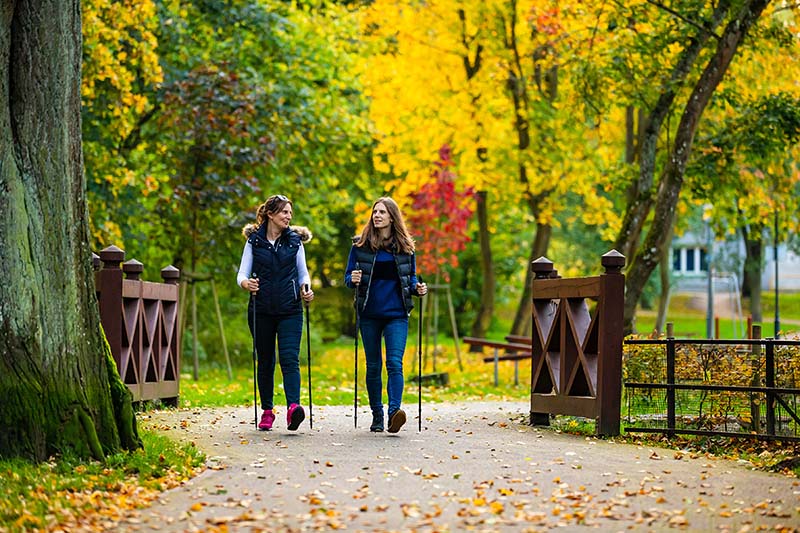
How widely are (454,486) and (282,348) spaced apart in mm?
3188

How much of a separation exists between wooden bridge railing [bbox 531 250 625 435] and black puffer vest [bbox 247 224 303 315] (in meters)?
2.52

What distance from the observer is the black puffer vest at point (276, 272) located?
11383mm

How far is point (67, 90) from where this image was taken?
950 centimetres

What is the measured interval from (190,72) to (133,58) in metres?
1.58

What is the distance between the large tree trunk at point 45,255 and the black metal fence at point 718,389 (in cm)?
479

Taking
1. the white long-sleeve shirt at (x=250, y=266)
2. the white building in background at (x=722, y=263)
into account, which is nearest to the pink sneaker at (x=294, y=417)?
the white long-sleeve shirt at (x=250, y=266)

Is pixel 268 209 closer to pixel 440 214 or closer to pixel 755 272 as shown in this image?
pixel 440 214

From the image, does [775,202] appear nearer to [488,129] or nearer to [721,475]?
[488,129]

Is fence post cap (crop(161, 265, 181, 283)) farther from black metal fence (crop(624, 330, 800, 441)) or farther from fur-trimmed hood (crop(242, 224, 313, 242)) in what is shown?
black metal fence (crop(624, 330, 800, 441))

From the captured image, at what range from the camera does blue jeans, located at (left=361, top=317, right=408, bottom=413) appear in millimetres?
11227

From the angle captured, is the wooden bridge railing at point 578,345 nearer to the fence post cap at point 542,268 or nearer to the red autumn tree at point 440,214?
the fence post cap at point 542,268

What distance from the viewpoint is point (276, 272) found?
37.5 feet

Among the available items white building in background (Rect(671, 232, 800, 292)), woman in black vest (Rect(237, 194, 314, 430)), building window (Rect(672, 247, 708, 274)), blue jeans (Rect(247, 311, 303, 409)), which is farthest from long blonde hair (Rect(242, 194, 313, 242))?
building window (Rect(672, 247, 708, 274))

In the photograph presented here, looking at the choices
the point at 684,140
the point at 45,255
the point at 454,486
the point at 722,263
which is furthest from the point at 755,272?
the point at 45,255
